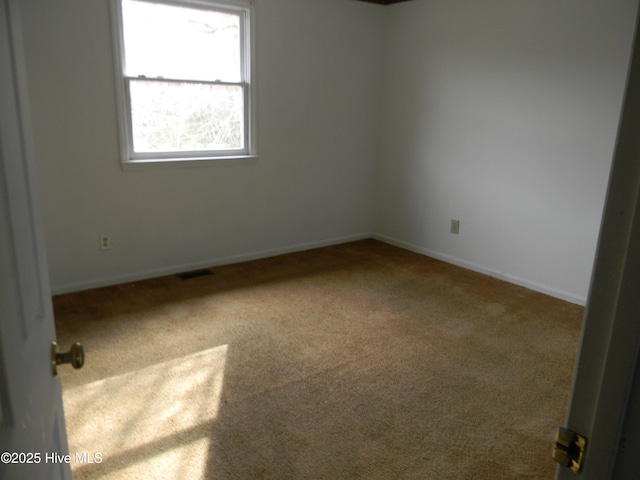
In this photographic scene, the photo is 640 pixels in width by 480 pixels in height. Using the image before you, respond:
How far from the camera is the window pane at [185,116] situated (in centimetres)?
364

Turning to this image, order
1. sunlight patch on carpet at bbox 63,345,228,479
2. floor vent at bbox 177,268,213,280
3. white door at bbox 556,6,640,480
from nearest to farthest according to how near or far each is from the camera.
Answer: white door at bbox 556,6,640,480 → sunlight patch on carpet at bbox 63,345,228,479 → floor vent at bbox 177,268,213,280

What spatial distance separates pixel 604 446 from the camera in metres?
0.68

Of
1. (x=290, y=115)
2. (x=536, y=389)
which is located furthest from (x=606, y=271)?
(x=290, y=115)

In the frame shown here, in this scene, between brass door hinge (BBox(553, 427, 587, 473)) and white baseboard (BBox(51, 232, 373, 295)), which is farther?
white baseboard (BBox(51, 232, 373, 295))

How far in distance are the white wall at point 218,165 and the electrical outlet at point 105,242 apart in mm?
34

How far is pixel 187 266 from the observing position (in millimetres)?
4078

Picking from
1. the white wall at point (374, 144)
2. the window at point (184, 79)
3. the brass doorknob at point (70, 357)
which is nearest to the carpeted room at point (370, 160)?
the white wall at point (374, 144)

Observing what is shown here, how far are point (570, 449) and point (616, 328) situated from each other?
21 centimetres

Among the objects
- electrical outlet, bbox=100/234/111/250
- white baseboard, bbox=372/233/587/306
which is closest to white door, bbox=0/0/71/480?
electrical outlet, bbox=100/234/111/250

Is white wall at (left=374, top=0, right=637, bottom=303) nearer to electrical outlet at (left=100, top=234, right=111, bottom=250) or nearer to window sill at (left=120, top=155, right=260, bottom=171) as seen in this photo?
window sill at (left=120, top=155, right=260, bottom=171)

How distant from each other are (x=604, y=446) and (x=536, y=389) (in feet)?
6.67

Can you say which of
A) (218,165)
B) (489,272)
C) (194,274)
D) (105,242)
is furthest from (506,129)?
(105,242)

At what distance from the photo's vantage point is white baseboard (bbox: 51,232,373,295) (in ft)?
11.8

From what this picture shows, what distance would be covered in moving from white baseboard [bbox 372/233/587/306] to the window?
5.75 feet
